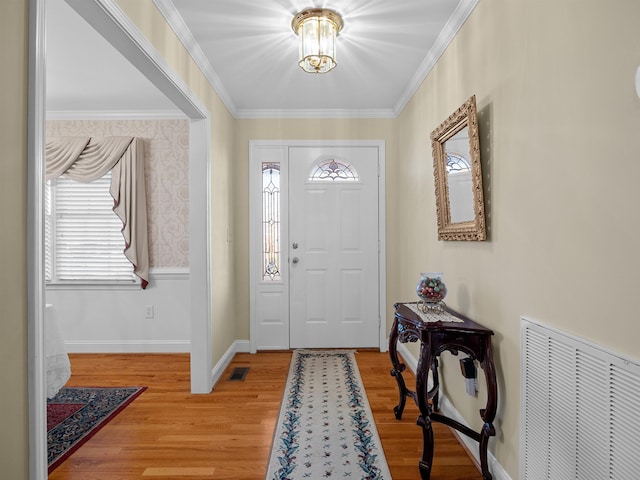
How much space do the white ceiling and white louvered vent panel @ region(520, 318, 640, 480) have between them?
183 centimetres

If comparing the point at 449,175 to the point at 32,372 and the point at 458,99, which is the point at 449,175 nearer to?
the point at 458,99

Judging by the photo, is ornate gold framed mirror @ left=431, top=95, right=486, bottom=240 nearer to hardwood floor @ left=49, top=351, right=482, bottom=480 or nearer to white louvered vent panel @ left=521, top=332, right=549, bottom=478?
white louvered vent panel @ left=521, top=332, right=549, bottom=478

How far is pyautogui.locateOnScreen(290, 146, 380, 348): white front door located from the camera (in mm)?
4000

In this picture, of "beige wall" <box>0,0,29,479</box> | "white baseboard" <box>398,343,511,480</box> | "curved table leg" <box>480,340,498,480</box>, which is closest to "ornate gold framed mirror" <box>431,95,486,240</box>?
"curved table leg" <box>480,340,498,480</box>

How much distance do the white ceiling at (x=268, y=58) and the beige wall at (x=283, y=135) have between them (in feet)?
0.29

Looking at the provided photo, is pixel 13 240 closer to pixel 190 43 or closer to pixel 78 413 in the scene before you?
pixel 190 43

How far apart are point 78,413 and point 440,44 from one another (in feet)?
11.5

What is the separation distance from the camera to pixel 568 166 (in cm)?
135

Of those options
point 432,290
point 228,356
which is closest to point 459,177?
point 432,290

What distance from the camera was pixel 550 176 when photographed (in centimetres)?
146

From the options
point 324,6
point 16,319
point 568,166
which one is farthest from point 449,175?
point 16,319

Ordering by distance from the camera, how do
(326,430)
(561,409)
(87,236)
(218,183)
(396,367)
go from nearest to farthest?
(561,409) < (326,430) < (396,367) < (218,183) < (87,236)

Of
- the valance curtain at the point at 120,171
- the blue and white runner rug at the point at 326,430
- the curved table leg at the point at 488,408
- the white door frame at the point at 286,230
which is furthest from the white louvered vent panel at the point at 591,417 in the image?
the valance curtain at the point at 120,171

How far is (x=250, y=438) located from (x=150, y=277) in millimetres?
2265
